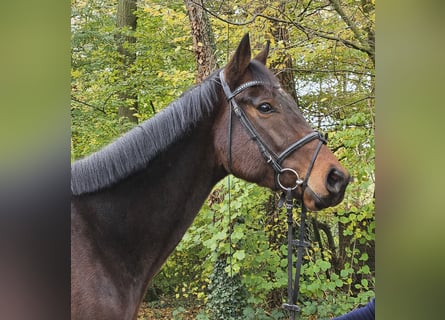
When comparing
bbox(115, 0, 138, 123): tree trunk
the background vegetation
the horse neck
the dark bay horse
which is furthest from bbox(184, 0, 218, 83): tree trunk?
the horse neck

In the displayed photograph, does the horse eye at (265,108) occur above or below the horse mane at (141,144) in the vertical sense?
above

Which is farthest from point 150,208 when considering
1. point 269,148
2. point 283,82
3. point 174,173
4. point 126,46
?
point 126,46

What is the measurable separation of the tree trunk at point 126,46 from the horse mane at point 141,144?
1.35 meters

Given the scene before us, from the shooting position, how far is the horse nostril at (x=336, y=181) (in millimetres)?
1284

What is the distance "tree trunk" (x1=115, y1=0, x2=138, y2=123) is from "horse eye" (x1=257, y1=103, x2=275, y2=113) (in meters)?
1.41

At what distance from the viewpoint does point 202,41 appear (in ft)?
8.46

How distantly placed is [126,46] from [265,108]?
169 centimetres

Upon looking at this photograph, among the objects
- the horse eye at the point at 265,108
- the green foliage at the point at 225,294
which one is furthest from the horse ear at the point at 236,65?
the green foliage at the point at 225,294

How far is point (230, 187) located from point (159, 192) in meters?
1.27

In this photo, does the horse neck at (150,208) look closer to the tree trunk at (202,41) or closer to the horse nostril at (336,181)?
the horse nostril at (336,181)

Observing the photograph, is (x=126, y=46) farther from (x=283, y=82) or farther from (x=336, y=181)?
(x=336, y=181)
